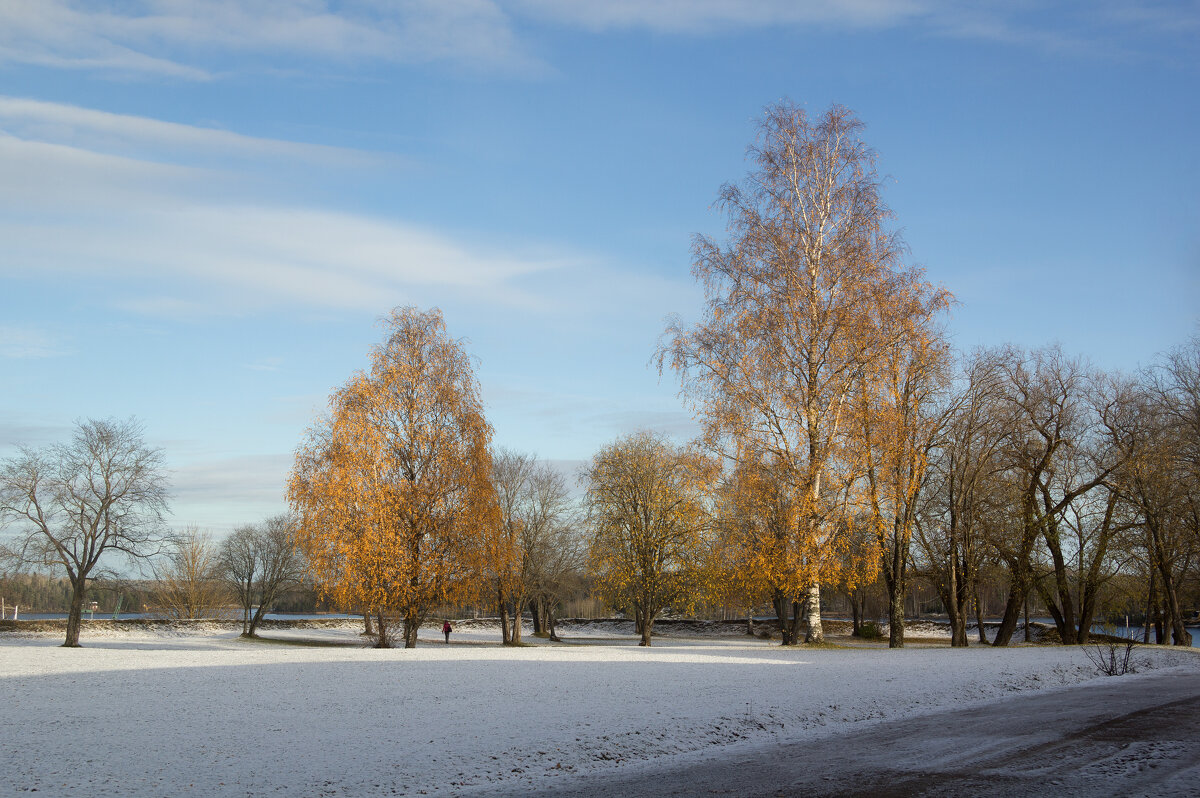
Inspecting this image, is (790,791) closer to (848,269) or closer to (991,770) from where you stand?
(991,770)

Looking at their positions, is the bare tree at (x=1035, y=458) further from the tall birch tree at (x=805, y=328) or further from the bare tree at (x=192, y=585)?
the bare tree at (x=192, y=585)

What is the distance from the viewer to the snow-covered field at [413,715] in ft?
27.7

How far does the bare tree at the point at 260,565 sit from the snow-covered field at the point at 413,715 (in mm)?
32303

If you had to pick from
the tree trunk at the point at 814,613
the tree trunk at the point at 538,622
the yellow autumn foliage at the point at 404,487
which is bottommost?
the tree trunk at the point at 538,622

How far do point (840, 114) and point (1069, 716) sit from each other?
817 inches

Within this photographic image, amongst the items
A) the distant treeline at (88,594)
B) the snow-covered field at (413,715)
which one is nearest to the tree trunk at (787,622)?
the snow-covered field at (413,715)

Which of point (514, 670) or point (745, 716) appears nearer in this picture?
point (745, 716)

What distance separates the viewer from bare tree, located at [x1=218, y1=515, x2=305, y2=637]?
5272 centimetres

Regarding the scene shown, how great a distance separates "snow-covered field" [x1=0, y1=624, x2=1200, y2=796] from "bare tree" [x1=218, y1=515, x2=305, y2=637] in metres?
32.3

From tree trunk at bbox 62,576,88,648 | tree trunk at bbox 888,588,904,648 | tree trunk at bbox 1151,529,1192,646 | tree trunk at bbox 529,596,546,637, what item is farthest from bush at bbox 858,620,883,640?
tree trunk at bbox 62,576,88,648

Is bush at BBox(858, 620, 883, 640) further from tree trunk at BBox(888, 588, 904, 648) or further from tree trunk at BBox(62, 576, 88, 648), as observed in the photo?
tree trunk at BBox(62, 576, 88, 648)

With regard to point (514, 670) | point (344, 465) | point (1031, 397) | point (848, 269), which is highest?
point (848, 269)

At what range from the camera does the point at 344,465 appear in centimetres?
2869

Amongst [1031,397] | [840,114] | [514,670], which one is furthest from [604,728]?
[1031,397]
